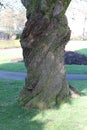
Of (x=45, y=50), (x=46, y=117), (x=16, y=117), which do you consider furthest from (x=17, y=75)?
(x=46, y=117)

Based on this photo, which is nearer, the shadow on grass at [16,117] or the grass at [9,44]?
the shadow on grass at [16,117]

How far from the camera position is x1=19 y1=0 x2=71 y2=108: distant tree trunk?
1003 cm

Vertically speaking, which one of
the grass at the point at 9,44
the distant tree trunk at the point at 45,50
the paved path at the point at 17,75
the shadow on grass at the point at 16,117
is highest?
the distant tree trunk at the point at 45,50

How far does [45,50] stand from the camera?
10094 millimetres

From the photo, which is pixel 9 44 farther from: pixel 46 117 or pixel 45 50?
pixel 46 117

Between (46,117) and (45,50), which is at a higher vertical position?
(45,50)

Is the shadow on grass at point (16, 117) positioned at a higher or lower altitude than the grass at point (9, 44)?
higher

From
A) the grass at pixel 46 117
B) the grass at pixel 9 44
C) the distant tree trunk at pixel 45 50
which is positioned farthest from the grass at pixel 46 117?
the grass at pixel 9 44

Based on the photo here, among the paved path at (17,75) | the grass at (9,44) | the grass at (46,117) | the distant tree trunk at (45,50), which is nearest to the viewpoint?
the grass at (46,117)

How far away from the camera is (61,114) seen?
30.3 ft

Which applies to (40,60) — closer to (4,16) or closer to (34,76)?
(34,76)

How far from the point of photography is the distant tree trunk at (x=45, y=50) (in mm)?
10031

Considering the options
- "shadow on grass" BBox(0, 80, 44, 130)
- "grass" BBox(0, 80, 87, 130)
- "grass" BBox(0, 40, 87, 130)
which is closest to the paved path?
"shadow on grass" BBox(0, 80, 44, 130)

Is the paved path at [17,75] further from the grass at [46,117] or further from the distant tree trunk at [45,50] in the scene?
the distant tree trunk at [45,50]
